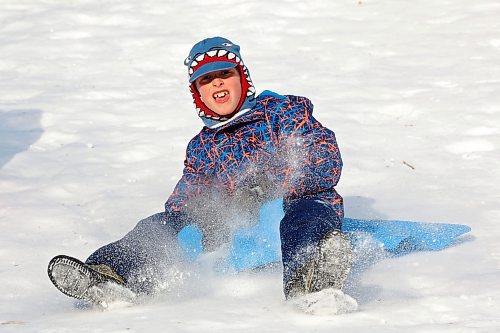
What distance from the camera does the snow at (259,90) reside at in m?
2.85

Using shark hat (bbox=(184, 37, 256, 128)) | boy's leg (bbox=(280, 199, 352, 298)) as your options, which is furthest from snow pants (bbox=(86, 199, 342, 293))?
shark hat (bbox=(184, 37, 256, 128))

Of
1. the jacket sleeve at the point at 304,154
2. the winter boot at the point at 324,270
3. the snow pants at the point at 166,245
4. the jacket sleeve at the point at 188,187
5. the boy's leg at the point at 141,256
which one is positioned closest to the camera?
the winter boot at the point at 324,270

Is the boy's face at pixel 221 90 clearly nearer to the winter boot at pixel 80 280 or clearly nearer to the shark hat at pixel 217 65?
the shark hat at pixel 217 65

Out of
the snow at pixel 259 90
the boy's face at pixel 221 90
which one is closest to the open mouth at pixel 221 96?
the boy's face at pixel 221 90

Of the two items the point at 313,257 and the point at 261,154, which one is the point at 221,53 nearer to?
the point at 261,154

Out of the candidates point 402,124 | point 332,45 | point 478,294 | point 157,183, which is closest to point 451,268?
point 478,294

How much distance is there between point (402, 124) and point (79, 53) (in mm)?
2941

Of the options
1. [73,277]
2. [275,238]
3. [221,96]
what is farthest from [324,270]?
[221,96]

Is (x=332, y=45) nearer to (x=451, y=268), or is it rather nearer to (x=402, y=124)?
(x=402, y=124)

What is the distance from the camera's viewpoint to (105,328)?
8.56 feet

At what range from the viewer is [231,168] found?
351 centimetres

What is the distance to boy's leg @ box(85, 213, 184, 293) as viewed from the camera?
3.06m

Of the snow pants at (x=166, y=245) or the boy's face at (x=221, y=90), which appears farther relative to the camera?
the boy's face at (x=221, y=90)

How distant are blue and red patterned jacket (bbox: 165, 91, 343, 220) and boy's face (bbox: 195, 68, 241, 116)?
6 centimetres
